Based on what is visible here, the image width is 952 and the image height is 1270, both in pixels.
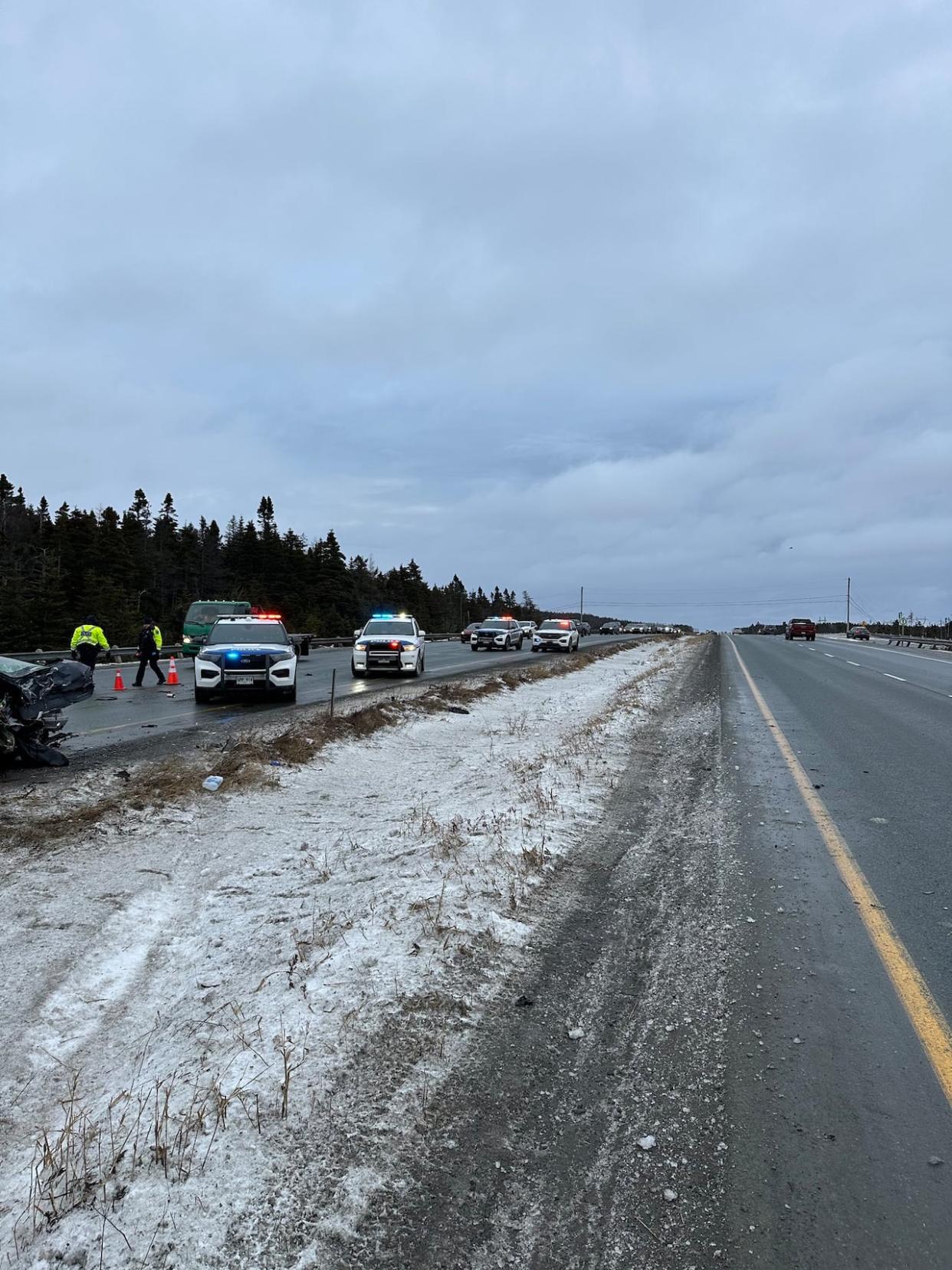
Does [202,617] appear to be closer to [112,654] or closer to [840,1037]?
[112,654]

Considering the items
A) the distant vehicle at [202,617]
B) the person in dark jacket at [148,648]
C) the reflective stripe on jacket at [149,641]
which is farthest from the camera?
the distant vehicle at [202,617]

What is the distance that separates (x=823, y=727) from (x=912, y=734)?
4.33 ft

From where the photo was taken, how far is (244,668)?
49.5ft

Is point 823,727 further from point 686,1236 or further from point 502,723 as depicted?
point 686,1236

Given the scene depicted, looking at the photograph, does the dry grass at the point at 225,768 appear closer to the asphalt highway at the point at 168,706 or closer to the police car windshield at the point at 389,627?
the asphalt highway at the point at 168,706

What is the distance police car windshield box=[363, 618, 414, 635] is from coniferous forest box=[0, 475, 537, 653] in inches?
1263

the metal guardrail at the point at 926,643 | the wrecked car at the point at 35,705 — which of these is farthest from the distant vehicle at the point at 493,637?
the metal guardrail at the point at 926,643

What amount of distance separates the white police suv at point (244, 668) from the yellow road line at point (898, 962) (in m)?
11.2

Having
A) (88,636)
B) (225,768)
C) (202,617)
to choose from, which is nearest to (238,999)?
(225,768)

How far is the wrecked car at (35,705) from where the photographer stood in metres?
8.35

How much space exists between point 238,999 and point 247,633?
1321cm

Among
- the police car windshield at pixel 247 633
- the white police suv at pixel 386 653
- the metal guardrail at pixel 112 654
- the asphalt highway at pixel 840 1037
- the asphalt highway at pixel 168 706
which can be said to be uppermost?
the police car windshield at pixel 247 633

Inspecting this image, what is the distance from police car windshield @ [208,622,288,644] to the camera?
51.8 ft

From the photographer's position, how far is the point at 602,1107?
270 centimetres
